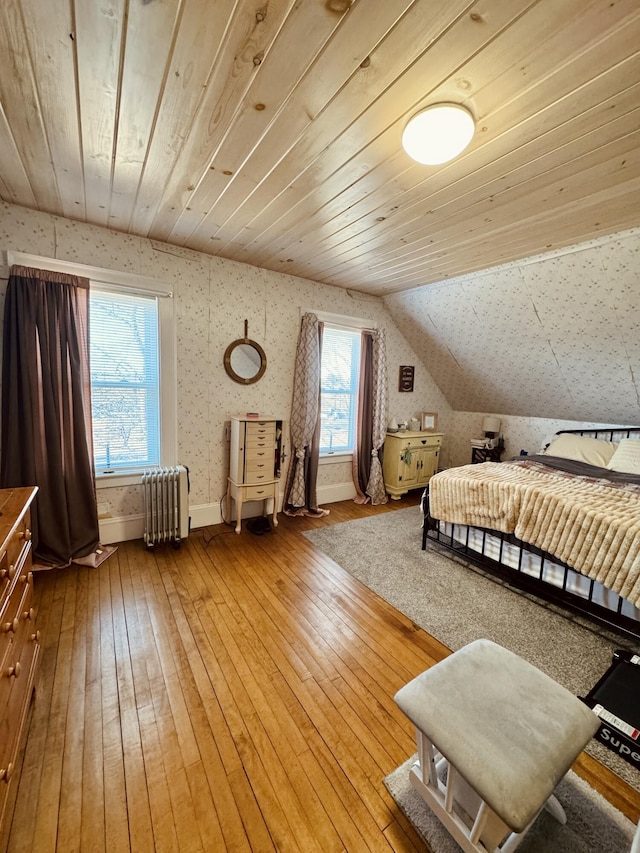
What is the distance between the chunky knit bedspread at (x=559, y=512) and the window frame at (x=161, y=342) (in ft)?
7.75

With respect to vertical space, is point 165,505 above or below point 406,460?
below

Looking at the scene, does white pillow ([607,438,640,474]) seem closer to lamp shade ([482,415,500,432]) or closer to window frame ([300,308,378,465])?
lamp shade ([482,415,500,432])

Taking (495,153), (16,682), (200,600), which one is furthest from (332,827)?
(495,153)

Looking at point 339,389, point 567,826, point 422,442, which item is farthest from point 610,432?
point 567,826

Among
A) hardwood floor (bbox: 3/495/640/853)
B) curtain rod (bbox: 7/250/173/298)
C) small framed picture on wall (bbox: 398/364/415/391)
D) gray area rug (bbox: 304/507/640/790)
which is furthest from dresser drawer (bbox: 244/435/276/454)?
small framed picture on wall (bbox: 398/364/415/391)

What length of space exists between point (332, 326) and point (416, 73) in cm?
276

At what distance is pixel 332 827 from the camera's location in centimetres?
112

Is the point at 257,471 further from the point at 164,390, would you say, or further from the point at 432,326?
the point at 432,326

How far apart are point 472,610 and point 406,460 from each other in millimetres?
2292

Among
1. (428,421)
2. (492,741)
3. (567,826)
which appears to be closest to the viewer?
(492,741)

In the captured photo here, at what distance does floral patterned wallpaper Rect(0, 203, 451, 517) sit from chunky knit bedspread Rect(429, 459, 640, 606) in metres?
2.01

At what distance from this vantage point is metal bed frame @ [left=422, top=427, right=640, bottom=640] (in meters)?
1.95

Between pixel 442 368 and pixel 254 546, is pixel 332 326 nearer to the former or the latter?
pixel 442 368

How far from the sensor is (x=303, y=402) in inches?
144
